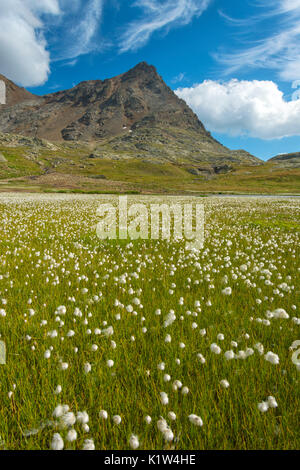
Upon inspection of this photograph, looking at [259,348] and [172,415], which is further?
[259,348]

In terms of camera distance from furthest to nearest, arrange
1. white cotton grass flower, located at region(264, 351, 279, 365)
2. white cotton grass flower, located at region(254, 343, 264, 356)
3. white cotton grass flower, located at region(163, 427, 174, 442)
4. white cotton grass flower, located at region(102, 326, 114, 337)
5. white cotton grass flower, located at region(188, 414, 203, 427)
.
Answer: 1. white cotton grass flower, located at region(102, 326, 114, 337)
2. white cotton grass flower, located at region(254, 343, 264, 356)
3. white cotton grass flower, located at region(264, 351, 279, 365)
4. white cotton grass flower, located at region(188, 414, 203, 427)
5. white cotton grass flower, located at region(163, 427, 174, 442)

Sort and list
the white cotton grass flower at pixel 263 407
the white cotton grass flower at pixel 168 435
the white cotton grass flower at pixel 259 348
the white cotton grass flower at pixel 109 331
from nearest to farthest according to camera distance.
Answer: the white cotton grass flower at pixel 168 435 → the white cotton grass flower at pixel 263 407 → the white cotton grass flower at pixel 259 348 → the white cotton grass flower at pixel 109 331

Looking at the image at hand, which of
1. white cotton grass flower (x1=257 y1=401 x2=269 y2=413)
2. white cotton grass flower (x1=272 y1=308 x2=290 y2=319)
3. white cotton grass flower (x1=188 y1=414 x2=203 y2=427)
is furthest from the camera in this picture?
white cotton grass flower (x1=272 y1=308 x2=290 y2=319)

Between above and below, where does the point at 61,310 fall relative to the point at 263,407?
above

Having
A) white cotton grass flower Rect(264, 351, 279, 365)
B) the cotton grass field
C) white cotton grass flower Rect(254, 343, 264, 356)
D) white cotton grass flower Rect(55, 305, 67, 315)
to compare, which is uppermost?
white cotton grass flower Rect(55, 305, 67, 315)

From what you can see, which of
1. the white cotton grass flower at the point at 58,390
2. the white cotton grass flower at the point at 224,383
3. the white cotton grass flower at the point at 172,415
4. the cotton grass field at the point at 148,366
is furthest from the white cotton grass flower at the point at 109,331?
the white cotton grass flower at the point at 224,383

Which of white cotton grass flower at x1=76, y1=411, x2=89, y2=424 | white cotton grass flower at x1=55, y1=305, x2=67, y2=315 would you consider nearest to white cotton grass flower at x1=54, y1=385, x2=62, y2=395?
white cotton grass flower at x1=76, y1=411, x2=89, y2=424

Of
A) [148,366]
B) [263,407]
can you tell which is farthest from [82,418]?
[263,407]

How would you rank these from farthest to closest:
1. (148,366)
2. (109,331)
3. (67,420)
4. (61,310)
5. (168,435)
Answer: (61,310) → (109,331) → (148,366) → (67,420) → (168,435)

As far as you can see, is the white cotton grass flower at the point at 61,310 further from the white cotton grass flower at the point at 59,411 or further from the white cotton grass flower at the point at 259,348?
the white cotton grass flower at the point at 259,348

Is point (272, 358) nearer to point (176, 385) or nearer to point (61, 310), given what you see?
point (176, 385)

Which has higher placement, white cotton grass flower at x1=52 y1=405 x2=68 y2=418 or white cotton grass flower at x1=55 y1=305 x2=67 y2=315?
white cotton grass flower at x1=55 y1=305 x2=67 y2=315

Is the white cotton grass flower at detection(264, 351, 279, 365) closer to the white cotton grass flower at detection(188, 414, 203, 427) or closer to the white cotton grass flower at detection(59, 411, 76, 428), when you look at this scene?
the white cotton grass flower at detection(188, 414, 203, 427)
